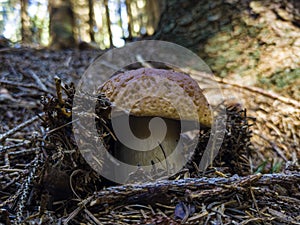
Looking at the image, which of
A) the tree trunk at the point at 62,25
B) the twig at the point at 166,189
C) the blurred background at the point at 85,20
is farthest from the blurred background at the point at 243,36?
the blurred background at the point at 85,20

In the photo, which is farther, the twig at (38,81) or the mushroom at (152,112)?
the twig at (38,81)

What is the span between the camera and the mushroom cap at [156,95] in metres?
1.26

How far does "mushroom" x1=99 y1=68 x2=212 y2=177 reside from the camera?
4.14ft

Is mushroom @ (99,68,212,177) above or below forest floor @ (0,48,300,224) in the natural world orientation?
above

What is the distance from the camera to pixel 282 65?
2.32m

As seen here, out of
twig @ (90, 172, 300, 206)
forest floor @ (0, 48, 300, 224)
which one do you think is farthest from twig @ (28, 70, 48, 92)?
twig @ (90, 172, 300, 206)

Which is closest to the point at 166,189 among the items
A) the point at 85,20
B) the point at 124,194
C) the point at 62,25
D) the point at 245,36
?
the point at 124,194

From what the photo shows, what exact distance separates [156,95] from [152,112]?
0.07 m

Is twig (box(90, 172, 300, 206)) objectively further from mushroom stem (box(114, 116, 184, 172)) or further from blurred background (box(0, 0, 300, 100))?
blurred background (box(0, 0, 300, 100))

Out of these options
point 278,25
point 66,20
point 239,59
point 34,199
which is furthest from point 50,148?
point 66,20

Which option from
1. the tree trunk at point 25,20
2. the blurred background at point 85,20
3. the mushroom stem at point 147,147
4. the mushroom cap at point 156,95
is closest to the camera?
the mushroom cap at point 156,95

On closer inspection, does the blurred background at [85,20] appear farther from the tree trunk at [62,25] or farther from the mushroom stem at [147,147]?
the mushroom stem at [147,147]

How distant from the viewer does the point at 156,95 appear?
127 cm

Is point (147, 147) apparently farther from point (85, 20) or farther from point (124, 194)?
point (85, 20)
